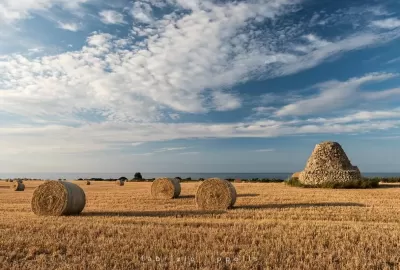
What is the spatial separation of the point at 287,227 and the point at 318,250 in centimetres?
272

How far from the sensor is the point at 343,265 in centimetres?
692

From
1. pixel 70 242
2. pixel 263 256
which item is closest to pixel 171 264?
pixel 263 256

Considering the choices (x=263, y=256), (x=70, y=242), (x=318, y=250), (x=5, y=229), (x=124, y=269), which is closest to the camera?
(x=124, y=269)

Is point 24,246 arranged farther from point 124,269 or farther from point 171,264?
point 171,264

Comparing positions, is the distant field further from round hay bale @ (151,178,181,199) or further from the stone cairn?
the stone cairn

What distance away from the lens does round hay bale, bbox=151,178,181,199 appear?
948 inches

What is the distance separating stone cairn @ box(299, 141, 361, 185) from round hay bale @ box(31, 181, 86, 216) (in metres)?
23.2

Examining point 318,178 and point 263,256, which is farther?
point 318,178

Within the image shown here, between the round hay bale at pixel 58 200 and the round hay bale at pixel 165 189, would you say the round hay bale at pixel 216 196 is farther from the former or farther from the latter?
the round hay bale at pixel 165 189

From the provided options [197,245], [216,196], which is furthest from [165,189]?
[197,245]

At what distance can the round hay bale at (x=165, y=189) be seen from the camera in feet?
79.0

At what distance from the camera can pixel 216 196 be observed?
677 inches

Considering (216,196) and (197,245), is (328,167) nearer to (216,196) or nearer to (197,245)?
(216,196)

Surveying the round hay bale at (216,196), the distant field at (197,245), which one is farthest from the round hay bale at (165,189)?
the distant field at (197,245)
